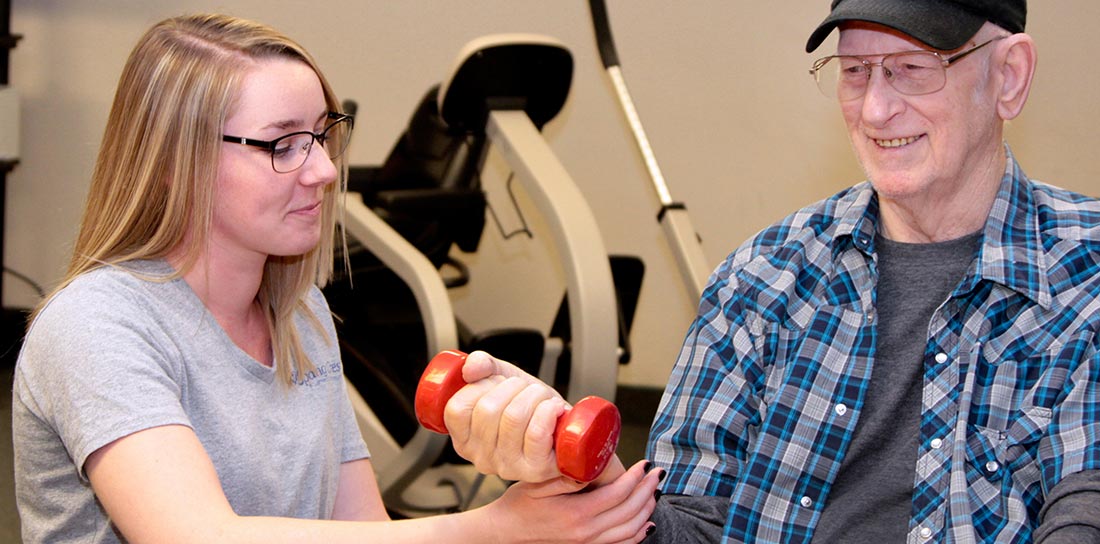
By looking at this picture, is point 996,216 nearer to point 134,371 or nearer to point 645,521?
point 645,521

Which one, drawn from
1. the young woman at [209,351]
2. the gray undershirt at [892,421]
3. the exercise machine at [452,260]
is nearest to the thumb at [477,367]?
the young woman at [209,351]

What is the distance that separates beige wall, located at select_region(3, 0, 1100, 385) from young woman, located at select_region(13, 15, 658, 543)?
9.47ft

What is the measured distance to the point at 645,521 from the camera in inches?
48.1

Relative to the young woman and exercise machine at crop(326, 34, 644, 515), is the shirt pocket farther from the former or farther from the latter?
exercise machine at crop(326, 34, 644, 515)

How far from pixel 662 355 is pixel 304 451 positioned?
10.3ft

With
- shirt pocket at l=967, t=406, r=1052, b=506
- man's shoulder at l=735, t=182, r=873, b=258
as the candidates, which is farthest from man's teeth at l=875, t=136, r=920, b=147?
shirt pocket at l=967, t=406, r=1052, b=506

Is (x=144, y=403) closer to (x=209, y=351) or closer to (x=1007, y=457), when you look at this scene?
(x=209, y=351)

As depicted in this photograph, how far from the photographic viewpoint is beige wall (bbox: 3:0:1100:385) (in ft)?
13.1

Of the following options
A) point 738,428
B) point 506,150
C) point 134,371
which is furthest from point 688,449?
point 506,150

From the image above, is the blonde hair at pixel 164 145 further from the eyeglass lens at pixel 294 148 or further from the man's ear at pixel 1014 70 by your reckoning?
the man's ear at pixel 1014 70

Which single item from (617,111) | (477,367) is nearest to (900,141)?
(477,367)

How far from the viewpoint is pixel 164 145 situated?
51.4 inches

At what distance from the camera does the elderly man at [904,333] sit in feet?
4.30

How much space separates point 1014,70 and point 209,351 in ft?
3.61
